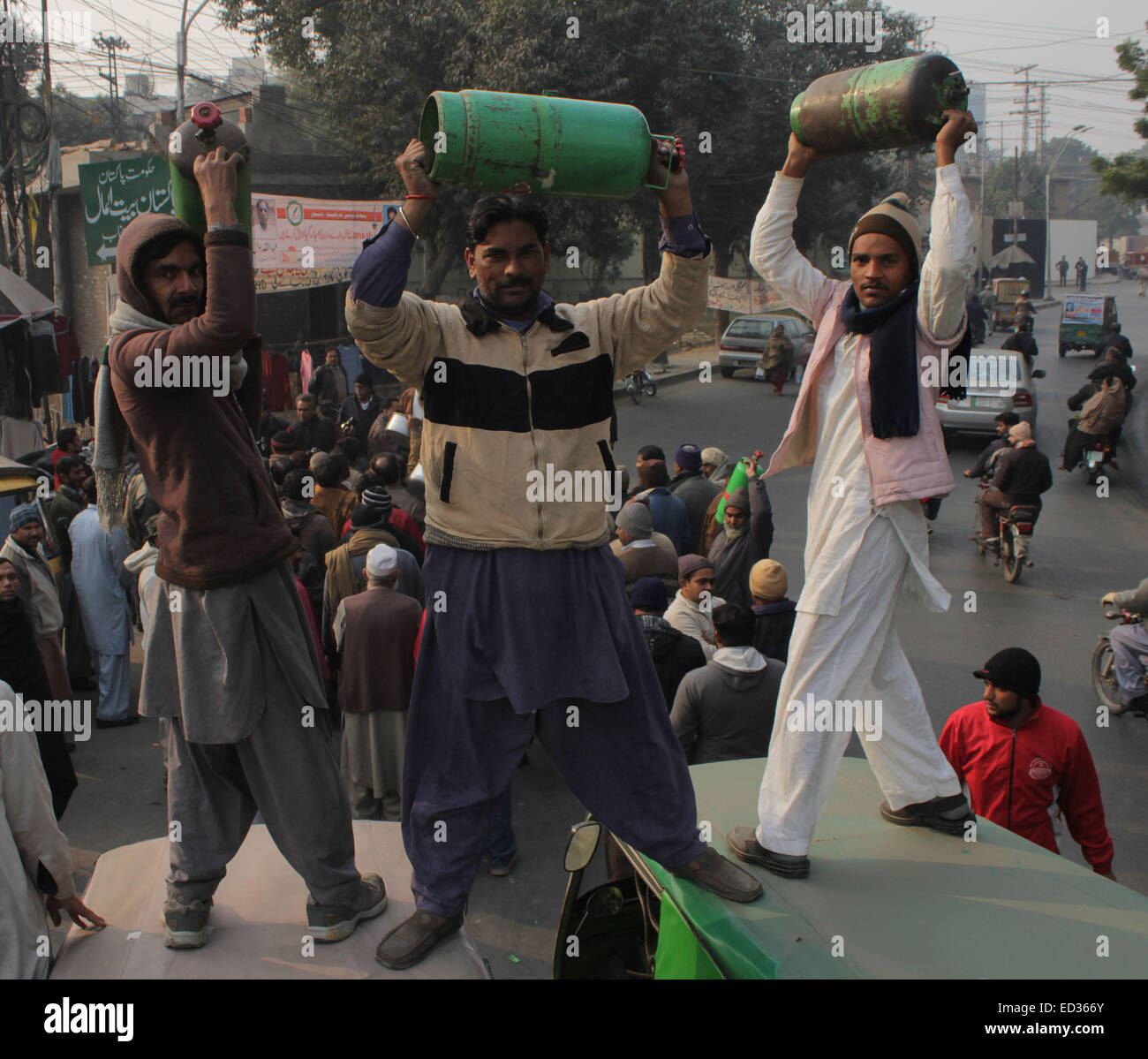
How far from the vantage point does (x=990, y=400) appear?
1817 cm

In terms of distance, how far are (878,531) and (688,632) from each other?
10.5 feet

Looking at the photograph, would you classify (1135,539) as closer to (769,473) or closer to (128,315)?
(769,473)

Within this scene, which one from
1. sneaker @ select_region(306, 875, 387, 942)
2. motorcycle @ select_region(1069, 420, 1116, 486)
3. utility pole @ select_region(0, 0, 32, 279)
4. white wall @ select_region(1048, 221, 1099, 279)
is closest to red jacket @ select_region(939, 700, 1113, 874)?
sneaker @ select_region(306, 875, 387, 942)

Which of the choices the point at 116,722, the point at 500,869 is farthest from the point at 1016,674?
the point at 116,722

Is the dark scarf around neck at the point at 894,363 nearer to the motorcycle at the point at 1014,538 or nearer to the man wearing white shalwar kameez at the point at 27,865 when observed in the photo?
the man wearing white shalwar kameez at the point at 27,865

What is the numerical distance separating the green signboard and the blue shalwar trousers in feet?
46.8

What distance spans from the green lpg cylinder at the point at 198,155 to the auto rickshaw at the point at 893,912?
2263 mm

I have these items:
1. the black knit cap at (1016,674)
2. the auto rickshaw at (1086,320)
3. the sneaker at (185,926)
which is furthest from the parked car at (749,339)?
the sneaker at (185,926)

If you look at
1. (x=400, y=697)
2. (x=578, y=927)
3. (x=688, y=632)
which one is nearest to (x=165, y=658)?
(x=578, y=927)

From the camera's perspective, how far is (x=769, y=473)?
3.90m

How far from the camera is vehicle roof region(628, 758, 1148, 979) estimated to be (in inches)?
112

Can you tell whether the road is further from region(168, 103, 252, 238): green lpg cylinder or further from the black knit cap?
region(168, 103, 252, 238): green lpg cylinder

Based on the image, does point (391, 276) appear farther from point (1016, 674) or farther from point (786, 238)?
point (1016, 674)
